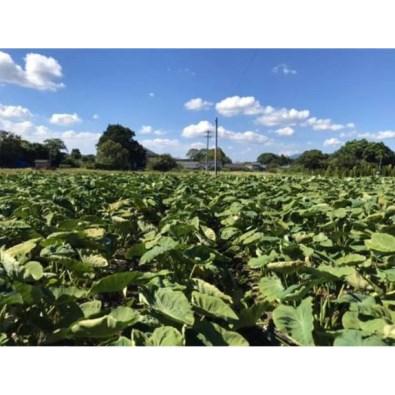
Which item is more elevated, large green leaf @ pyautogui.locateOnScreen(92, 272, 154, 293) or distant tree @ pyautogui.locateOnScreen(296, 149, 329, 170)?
distant tree @ pyautogui.locateOnScreen(296, 149, 329, 170)

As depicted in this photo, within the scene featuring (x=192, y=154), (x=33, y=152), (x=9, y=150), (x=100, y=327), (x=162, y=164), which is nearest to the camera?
(x=100, y=327)

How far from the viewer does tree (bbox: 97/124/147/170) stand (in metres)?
63.6

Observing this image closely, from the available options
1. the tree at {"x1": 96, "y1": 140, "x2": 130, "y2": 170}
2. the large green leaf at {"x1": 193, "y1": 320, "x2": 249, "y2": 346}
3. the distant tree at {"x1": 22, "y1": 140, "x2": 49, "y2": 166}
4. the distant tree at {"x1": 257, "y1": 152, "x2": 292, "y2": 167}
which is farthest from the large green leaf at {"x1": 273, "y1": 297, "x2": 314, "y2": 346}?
the distant tree at {"x1": 257, "y1": 152, "x2": 292, "y2": 167}

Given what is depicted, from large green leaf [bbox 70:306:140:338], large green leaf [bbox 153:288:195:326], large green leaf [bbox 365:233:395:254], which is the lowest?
large green leaf [bbox 70:306:140:338]

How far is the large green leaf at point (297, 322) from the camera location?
1.82 meters

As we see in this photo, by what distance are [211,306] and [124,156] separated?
5627 centimetres

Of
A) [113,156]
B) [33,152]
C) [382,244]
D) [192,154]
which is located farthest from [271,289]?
[192,154]

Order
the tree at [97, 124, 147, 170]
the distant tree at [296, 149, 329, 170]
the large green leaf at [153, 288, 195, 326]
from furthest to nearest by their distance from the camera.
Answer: the distant tree at [296, 149, 329, 170]
the tree at [97, 124, 147, 170]
the large green leaf at [153, 288, 195, 326]

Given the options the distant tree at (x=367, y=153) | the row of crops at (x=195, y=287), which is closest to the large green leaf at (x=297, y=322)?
the row of crops at (x=195, y=287)

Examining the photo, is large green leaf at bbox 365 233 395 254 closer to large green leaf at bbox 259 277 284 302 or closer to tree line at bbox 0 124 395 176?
large green leaf at bbox 259 277 284 302

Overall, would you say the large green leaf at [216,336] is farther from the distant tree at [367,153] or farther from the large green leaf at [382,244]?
the distant tree at [367,153]

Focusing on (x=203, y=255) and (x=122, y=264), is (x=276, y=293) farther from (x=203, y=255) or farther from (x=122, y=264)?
(x=122, y=264)

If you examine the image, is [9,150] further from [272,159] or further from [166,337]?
[272,159]

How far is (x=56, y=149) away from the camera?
63.5 metres
